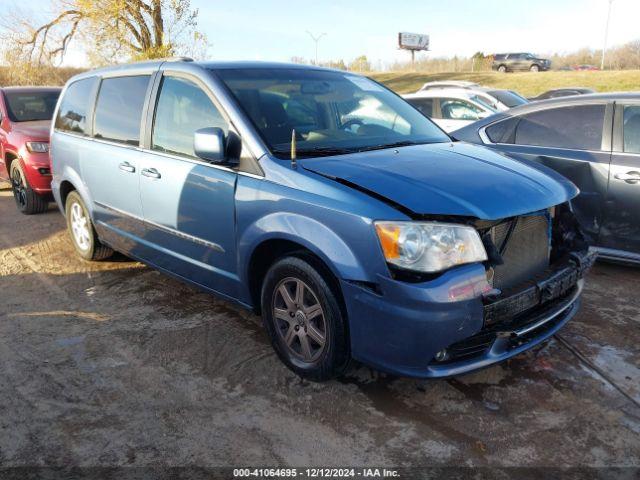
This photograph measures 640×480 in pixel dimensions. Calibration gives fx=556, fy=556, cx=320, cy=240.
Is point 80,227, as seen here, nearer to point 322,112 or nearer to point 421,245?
point 322,112

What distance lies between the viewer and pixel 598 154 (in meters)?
4.74

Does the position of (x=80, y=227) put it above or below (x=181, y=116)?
→ below

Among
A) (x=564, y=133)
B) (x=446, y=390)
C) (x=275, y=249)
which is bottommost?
(x=446, y=390)

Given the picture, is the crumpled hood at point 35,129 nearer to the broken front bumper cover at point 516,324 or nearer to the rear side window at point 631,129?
the broken front bumper cover at point 516,324

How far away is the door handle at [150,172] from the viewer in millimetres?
3909

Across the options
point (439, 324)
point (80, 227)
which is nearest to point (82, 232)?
point (80, 227)

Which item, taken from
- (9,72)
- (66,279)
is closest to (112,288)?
(66,279)

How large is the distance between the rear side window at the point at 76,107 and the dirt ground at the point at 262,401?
72.7 inches

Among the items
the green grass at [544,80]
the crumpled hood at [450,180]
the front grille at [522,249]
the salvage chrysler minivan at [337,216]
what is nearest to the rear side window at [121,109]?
the salvage chrysler minivan at [337,216]

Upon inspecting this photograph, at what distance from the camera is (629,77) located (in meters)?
32.2

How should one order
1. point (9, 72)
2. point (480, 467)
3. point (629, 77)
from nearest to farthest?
1. point (480, 467)
2. point (9, 72)
3. point (629, 77)

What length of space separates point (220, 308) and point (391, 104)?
206cm

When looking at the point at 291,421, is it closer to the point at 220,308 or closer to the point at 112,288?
the point at 220,308

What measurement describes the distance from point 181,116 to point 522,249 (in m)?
2.40
